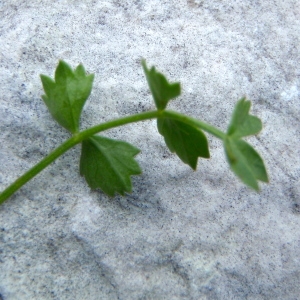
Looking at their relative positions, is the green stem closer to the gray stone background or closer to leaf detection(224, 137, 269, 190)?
the gray stone background

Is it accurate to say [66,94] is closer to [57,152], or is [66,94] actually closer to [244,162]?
[57,152]

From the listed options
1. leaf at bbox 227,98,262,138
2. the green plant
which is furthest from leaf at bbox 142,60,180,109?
leaf at bbox 227,98,262,138

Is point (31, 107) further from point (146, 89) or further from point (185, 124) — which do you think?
point (185, 124)

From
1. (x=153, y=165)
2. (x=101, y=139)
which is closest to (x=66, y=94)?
(x=101, y=139)

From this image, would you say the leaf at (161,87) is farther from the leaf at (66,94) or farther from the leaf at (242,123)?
the leaf at (66,94)

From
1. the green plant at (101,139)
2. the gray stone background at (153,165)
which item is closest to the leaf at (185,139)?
the green plant at (101,139)

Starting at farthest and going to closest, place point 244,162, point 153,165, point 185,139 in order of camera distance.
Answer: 1. point 153,165
2. point 185,139
3. point 244,162
